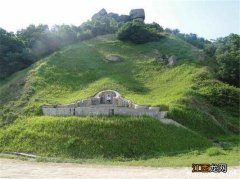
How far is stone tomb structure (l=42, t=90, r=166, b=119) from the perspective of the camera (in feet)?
97.3

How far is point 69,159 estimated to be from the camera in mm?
25391

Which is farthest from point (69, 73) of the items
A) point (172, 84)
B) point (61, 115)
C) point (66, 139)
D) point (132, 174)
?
point (132, 174)

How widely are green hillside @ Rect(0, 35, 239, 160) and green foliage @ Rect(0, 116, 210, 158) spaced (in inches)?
2.4

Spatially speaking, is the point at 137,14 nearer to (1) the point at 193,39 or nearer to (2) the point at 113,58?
(1) the point at 193,39

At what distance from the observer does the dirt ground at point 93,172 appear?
19359 millimetres

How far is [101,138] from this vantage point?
27.1 m

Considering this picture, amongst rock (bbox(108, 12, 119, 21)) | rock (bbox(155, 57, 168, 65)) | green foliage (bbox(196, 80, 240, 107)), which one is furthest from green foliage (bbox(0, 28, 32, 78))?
rock (bbox(108, 12, 119, 21))

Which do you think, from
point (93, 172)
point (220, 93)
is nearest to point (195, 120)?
point (220, 93)

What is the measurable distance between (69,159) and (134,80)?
19294 millimetres

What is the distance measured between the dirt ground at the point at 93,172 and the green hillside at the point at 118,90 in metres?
3.18

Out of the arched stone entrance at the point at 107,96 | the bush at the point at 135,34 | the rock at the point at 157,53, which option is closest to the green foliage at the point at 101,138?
the arched stone entrance at the point at 107,96

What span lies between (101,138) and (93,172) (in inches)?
248

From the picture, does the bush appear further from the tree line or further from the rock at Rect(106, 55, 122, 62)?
the rock at Rect(106, 55, 122, 62)

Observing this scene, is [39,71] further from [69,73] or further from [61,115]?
[61,115]
